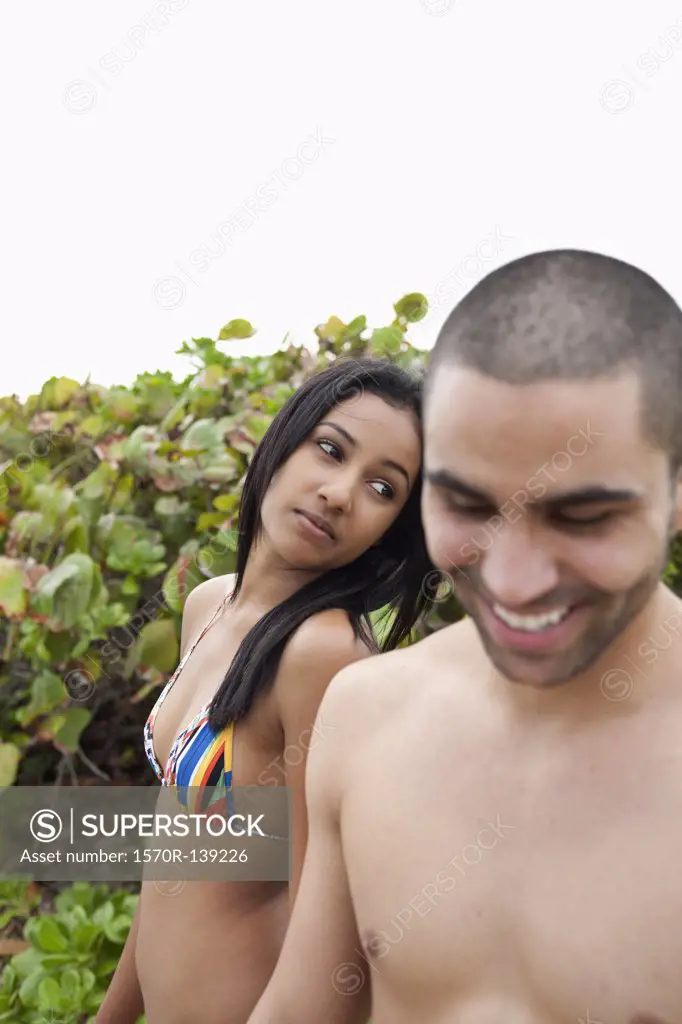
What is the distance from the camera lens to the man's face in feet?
3.00

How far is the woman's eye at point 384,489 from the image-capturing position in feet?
5.80

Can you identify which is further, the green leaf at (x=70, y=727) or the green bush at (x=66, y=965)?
the green leaf at (x=70, y=727)

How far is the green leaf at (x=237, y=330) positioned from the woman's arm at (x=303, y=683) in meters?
1.80

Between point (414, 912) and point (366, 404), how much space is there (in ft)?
2.90

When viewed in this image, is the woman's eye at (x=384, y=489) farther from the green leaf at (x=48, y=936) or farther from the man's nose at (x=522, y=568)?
the green leaf at (x=48, y=936)

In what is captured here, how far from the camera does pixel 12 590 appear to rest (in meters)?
2.86

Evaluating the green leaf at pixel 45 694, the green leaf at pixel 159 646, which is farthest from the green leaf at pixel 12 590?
the green leaf at pixel 159 646

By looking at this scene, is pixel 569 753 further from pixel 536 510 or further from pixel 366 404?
pixel 366 404

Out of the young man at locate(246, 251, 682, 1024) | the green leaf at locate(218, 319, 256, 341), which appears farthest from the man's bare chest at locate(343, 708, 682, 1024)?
the green leaf at locate(218, 319, 256, 341)

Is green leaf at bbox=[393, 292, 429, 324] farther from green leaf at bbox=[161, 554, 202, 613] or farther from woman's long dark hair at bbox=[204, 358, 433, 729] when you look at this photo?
woman's long dark hair at bbox=[204, 358, 433, 729]

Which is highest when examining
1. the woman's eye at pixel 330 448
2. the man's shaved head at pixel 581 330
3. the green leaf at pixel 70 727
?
the man's shaved head at pixel 581 330

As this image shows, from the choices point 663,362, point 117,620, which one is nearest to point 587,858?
point 663,362

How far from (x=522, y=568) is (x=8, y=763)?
8.01 feet

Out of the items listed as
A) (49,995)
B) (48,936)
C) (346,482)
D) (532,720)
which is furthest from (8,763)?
(532,720)
